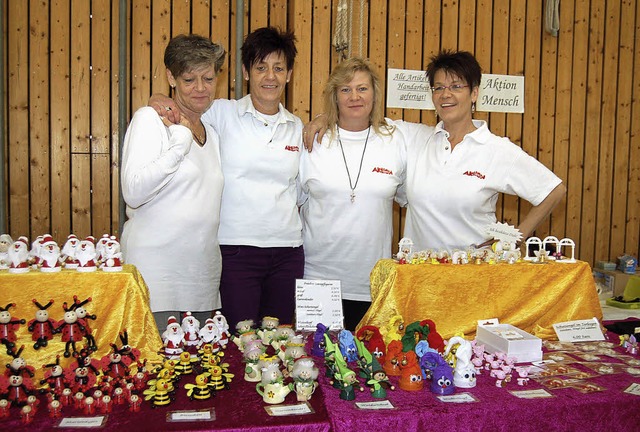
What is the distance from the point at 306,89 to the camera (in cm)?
525

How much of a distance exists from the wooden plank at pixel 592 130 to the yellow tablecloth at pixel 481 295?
378 centimetres

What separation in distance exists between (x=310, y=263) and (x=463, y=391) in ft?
4.40

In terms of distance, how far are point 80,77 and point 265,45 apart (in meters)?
2.86

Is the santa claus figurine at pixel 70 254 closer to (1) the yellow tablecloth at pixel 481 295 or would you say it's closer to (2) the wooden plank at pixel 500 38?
(1) the yellow tablecloth at pixel 481 295

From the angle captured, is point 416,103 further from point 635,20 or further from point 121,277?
point 121,277

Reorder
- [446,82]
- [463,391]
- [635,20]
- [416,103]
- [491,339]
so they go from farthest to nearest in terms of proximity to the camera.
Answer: [635,20], [416,103], [446,82], [491,339], [463,391]

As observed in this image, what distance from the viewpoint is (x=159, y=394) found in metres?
1.81

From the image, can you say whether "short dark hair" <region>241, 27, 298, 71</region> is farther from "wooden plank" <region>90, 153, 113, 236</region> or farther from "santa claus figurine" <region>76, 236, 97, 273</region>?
"wooden plank" <region>90, 153, 113, 236</region>

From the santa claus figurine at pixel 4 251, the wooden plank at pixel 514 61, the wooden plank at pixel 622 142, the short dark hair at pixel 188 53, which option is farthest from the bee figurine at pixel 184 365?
the wooden plank at pixel 622 142

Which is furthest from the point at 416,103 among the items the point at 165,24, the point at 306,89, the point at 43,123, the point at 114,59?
the point at 43,123

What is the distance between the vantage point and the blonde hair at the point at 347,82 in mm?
3086

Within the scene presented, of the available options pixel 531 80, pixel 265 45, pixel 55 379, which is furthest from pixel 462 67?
pixel 531 80

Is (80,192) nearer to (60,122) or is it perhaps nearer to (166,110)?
(60,122)

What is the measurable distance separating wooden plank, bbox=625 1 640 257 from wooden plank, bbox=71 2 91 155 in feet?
18.6
